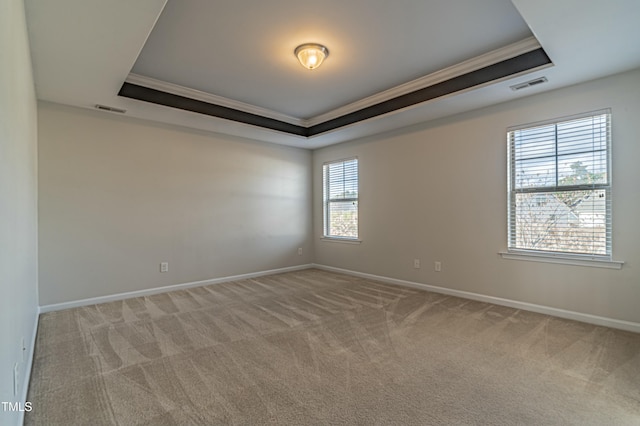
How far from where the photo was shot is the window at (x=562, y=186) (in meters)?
3.19

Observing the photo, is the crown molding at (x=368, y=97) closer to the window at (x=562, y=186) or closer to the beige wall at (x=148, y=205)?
the beige wall at (x=148, y=205)

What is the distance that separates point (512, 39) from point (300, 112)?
298cm

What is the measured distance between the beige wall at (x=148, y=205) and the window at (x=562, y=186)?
12.4ft

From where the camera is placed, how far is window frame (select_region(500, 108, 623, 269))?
3137 mm

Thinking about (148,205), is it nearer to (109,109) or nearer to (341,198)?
(109,109)

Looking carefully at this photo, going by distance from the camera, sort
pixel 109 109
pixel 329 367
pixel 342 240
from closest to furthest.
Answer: pixel 329 367, pixel 109 109, pixel 342 240

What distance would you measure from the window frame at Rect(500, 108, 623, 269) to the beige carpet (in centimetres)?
65

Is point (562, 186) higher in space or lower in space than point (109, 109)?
lower

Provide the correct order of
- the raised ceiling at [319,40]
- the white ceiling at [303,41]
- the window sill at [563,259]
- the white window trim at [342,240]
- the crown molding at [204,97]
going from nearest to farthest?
the white ceiling at [303,41]
the raised ceiling at [319,40]
the window sill at [563,259]
the crown molding at [204,97]
the white window trim at [342,240]

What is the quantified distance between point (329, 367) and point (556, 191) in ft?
10.1

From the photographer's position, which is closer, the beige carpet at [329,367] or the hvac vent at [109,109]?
the beige carpet at [329,367]

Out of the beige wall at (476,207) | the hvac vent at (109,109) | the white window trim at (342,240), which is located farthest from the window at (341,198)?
the hvac vent at (109,109)

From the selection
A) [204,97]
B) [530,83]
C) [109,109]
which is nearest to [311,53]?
[204,97]

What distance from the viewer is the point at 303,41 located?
295 cm
